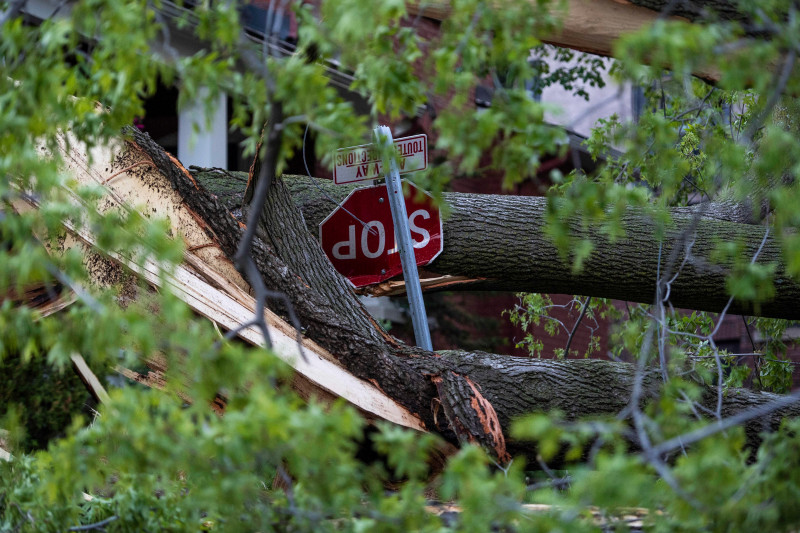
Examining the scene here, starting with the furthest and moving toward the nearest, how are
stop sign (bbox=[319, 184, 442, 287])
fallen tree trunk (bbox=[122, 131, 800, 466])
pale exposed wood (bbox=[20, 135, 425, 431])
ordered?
stop sign (bbox=[319, 184, 442, 287])
fallen tree trunk (bbox=[122, 131, 800, 466])
pale exposed wood (bbox=[20, 135, 425, 431])

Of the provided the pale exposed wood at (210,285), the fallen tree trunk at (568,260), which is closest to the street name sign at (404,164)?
the fallen tree trunk at (568,260)

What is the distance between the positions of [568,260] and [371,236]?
1.01 metres

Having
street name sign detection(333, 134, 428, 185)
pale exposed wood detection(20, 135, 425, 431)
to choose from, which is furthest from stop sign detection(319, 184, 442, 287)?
pale exposed wood detection(20, 135, 425, 431)

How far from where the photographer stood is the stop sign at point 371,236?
4.75 metres

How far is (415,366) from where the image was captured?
13.7 feet

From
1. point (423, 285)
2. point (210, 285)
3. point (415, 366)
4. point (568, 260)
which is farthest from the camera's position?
point (423, 285)

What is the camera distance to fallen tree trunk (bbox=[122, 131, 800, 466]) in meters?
4.08

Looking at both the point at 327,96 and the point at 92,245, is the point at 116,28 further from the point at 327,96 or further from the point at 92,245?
the point at 92,245

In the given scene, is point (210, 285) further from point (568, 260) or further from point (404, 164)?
point (568, 260)

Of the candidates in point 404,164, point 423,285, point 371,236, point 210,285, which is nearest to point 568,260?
point 423,285

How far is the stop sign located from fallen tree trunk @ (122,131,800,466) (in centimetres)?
45

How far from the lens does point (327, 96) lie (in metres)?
2.10

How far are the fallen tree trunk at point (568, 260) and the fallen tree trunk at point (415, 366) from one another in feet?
1.76

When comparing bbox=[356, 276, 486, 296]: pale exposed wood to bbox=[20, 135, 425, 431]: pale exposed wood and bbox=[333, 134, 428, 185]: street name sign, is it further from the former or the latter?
bbox=[20, 135, 425, 431]: pale exposed wood
